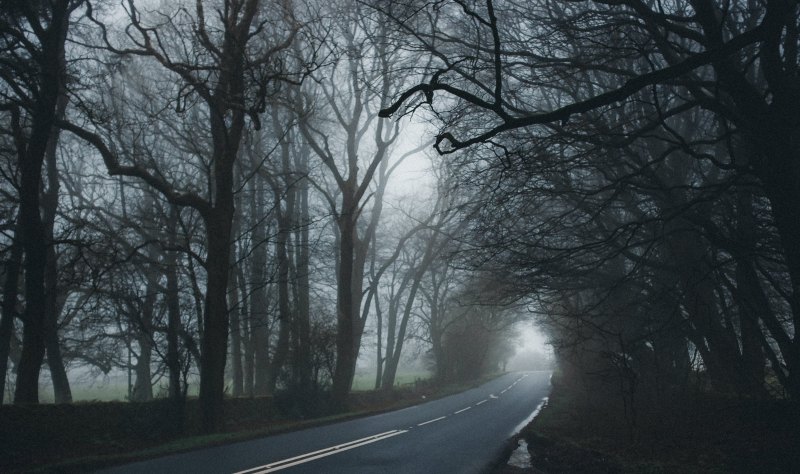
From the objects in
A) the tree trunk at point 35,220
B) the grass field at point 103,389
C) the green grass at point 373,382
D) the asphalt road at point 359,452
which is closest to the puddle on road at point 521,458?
the asphalt road at point 359,452

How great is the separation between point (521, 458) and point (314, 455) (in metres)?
3.50

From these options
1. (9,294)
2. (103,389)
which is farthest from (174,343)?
(103,389)

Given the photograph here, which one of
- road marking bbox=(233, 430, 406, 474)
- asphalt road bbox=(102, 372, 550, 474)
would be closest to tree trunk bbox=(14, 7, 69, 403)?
asphalt road bbox=(102, 372, 550, 474)

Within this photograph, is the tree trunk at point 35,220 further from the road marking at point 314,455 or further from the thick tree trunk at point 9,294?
the road marking at point 314,455

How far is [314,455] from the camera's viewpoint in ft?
28.9

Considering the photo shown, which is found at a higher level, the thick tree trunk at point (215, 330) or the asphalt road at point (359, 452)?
the thick tree trunk at point (215, 330)

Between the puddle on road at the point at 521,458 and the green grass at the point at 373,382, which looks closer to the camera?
the puddle on road at the point at 521,458

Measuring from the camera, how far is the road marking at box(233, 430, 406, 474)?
7.40m

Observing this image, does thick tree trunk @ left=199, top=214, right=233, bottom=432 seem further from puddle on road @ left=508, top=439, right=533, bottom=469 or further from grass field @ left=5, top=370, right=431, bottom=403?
puddle on road @ left=508, top=439, right=533, bottom=469

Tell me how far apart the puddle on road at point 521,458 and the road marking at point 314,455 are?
261 centimetres

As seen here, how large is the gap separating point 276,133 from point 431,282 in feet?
64.1

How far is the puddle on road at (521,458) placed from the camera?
8961 millimetres

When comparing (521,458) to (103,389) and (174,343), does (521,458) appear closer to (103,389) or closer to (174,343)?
(174,343)

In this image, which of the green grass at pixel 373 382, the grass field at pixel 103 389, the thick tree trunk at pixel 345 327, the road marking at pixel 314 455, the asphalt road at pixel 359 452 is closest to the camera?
the road marking at pixel 314 455
